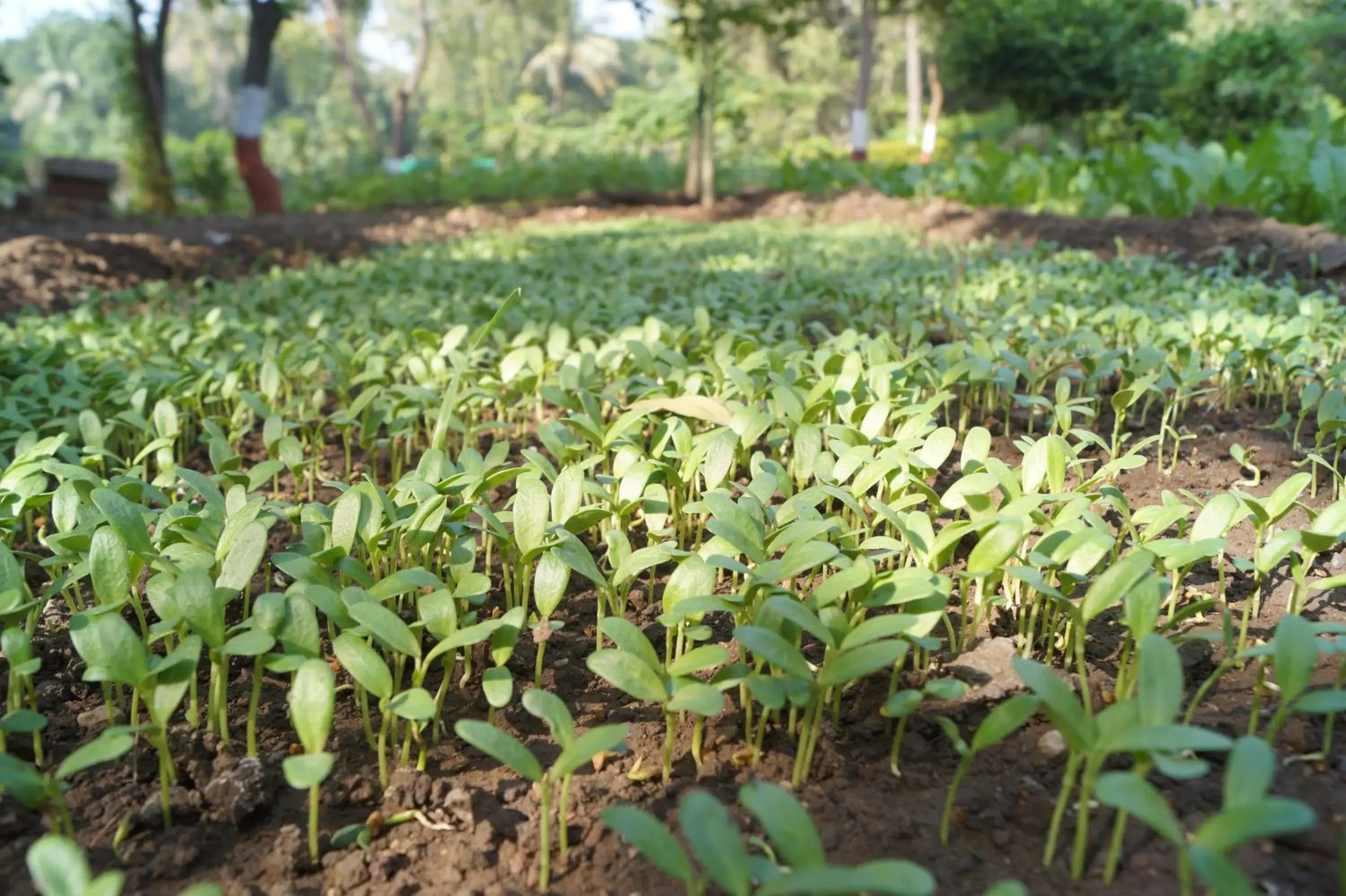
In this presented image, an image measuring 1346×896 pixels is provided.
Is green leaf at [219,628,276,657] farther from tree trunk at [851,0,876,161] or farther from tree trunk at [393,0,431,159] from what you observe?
tree trunk at [393,0,431,159]

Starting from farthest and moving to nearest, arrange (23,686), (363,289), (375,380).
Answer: (363,289), (375,380), (23,686)

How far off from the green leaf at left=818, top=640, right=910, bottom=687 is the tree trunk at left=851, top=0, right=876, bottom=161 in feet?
40.8

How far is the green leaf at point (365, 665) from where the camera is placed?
109 cm

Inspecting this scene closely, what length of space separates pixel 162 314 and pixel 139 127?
897cm

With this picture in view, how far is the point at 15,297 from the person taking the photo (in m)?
4.71

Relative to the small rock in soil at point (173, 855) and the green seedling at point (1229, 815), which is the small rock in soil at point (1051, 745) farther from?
the small rock in soil at point (173, 855)

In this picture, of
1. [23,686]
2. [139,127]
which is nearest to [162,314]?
[23,686]

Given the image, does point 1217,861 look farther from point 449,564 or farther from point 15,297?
point 15,297

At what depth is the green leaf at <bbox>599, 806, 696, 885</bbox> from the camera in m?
0.82

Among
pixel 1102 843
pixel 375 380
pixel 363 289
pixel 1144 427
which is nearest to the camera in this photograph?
pixel 1102 843

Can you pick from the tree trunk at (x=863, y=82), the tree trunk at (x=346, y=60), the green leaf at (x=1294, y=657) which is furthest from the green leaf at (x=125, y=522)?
the tree trunk at (x=346, y=60)

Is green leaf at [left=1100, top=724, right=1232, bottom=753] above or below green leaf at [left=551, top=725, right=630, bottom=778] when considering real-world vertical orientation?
above

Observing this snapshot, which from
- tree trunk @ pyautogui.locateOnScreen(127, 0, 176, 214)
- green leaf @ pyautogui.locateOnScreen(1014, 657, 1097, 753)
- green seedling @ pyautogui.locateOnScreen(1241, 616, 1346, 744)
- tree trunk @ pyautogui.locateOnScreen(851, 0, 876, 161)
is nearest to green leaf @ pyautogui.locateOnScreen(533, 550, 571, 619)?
green leaf @ pyautogui.locateOnScreen(1014, 657, 1097, 753)

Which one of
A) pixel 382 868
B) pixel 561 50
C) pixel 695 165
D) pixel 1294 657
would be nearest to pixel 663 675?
pixel 382 868
